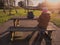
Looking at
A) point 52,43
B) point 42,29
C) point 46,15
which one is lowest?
point 52,43

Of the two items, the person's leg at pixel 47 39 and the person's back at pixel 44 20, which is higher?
the person's back at pixel 44 20

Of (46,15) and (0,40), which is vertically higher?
(46,15)

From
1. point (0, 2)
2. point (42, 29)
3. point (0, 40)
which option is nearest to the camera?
point (42, 29)

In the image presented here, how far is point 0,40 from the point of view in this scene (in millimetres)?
8953

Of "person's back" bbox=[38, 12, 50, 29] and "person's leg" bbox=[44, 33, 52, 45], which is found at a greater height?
"person's back" bbox=[38, 12, 50, 29]

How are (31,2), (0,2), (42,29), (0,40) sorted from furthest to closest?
1. (0,2)
2. (31,2)
3. (0,40)
4. (42,29)

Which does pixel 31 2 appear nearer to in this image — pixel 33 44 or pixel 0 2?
pixel 0 2

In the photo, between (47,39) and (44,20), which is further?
(47,39)

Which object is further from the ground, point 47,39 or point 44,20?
point 44,20

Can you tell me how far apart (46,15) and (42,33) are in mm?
785

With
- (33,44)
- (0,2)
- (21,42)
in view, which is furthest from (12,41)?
(0,2)

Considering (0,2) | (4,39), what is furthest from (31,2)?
(4,39)

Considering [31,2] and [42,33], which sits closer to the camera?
[42,33]

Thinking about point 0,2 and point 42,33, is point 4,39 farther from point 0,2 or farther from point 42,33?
point 0,2
